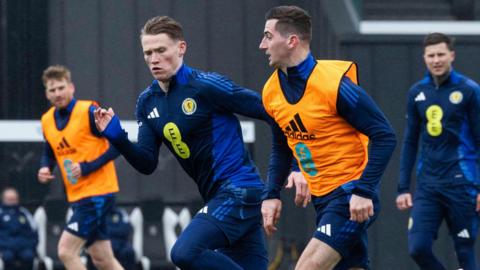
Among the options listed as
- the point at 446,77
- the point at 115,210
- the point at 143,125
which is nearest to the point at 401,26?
the point at 446,77

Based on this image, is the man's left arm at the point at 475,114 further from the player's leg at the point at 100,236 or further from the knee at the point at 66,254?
the knee at the point at 66,254

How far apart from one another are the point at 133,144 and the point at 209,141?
454 mm

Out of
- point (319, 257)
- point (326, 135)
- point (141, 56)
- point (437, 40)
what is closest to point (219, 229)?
point (319, 257)

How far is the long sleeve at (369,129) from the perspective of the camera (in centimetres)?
677

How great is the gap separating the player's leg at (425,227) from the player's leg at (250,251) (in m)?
2.51

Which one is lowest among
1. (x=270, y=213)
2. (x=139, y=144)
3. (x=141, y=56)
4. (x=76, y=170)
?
(x=270, y=213)

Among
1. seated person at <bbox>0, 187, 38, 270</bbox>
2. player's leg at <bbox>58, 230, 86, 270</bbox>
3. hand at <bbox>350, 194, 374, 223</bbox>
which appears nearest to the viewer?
hand at <bbox>350, 194, 374, 223</bbox>

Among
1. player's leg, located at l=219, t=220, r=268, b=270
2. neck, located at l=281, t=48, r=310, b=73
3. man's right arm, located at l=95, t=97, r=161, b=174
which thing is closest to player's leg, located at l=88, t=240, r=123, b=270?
man's right arm, located at l=95, t=97, r=161, b=174

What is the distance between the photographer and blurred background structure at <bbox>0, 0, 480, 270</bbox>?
41.8 ft

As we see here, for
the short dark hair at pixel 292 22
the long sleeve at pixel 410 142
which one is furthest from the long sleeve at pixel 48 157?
the short dark hair at pixel 292 22

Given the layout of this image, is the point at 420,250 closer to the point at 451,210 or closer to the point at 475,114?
the point at 451,210

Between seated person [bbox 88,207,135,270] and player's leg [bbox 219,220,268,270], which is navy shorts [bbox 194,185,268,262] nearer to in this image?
player's leg [bbox 219,220,268,270]

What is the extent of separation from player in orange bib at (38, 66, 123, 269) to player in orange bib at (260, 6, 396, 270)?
13.2ft

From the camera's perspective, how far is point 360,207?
6734mm
